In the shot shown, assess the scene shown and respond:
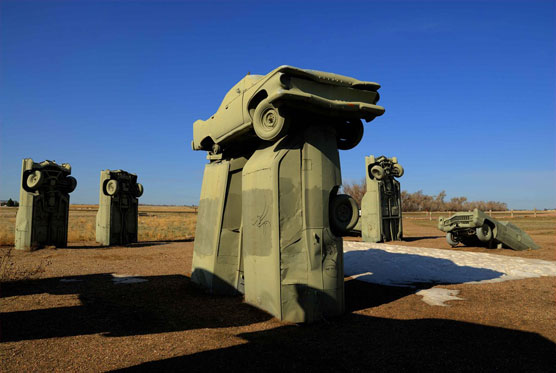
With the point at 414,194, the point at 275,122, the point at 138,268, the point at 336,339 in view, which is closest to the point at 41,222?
the point at 138,268

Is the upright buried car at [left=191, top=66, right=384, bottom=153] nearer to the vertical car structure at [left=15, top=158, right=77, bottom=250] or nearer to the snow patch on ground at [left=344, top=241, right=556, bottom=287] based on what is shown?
the snow patch on ground at [left=344, top=241, right=556, bottom=287]

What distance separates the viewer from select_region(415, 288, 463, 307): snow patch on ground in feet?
21.6

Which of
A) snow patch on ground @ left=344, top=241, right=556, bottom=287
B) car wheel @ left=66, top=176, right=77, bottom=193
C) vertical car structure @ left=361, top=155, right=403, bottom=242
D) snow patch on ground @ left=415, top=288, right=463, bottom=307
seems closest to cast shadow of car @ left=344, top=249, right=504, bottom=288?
snow patch on ground @ left=344, top=241, right=556, bottom=287

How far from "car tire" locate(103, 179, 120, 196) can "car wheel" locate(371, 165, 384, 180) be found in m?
13.1

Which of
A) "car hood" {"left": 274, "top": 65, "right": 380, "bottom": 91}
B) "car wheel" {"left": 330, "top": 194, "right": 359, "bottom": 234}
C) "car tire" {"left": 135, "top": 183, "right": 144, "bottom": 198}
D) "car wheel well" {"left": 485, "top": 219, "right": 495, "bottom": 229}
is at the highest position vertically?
"car hood" {"left": 274, "top": 65, "right": 380, "bottom": 91}

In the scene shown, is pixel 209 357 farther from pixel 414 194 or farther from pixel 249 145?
pixel 414 194

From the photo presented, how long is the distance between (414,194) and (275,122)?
62634 millimetres

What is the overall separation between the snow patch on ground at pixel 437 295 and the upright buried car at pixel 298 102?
11.1 ft

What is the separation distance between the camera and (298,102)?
5.40m

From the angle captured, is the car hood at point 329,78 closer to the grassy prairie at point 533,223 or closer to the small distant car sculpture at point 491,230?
the small distant car sculpture at point 491,230

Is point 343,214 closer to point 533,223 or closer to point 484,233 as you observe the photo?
point 484,233

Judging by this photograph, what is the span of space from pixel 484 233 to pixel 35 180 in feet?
62.8

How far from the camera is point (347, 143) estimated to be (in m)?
6.67

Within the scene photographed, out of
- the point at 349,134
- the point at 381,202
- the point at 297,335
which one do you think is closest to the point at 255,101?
the point at 349,134
